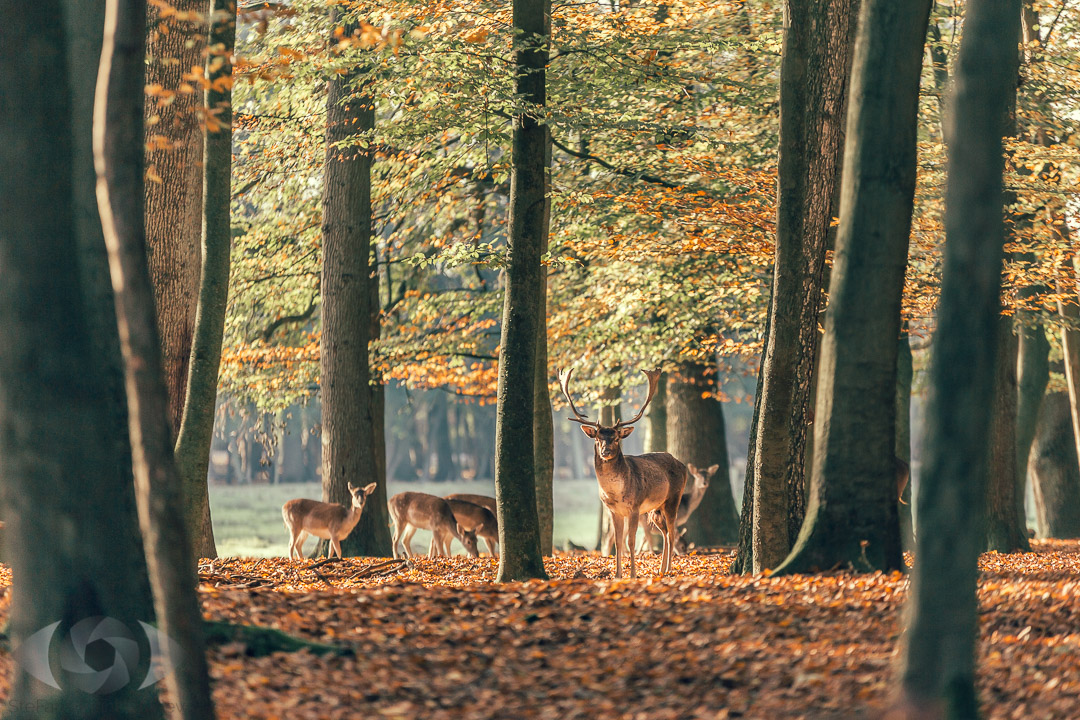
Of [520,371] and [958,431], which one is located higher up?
[520,371]

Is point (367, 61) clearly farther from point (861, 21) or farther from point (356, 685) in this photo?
point (356, 685)

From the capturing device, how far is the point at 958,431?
489 cm

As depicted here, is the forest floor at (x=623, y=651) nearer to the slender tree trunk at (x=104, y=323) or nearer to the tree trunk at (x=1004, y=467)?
the slender tree trunk at (x=104, y=323)

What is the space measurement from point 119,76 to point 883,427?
5.77m

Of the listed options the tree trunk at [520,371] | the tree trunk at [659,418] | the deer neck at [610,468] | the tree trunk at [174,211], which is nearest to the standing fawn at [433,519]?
the tree trunk at [659,418]

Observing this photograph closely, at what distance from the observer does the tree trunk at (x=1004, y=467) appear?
54.2ft

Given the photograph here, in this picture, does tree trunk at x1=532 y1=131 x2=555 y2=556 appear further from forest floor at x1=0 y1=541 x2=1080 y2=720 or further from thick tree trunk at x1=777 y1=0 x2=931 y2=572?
thick tree trunk at x1=777 y1=0 x2=931 y2=572

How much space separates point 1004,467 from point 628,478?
7.00m

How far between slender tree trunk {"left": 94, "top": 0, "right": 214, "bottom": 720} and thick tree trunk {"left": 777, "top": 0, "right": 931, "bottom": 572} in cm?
491

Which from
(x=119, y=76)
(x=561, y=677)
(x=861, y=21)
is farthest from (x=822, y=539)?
(x=119, y=76)

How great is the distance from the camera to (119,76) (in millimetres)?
5062

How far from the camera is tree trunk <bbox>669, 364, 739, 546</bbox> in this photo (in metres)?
21.4

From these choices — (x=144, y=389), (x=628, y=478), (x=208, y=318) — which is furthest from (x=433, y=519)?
(x=144, y=389)

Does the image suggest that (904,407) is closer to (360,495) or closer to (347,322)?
(360,495)
